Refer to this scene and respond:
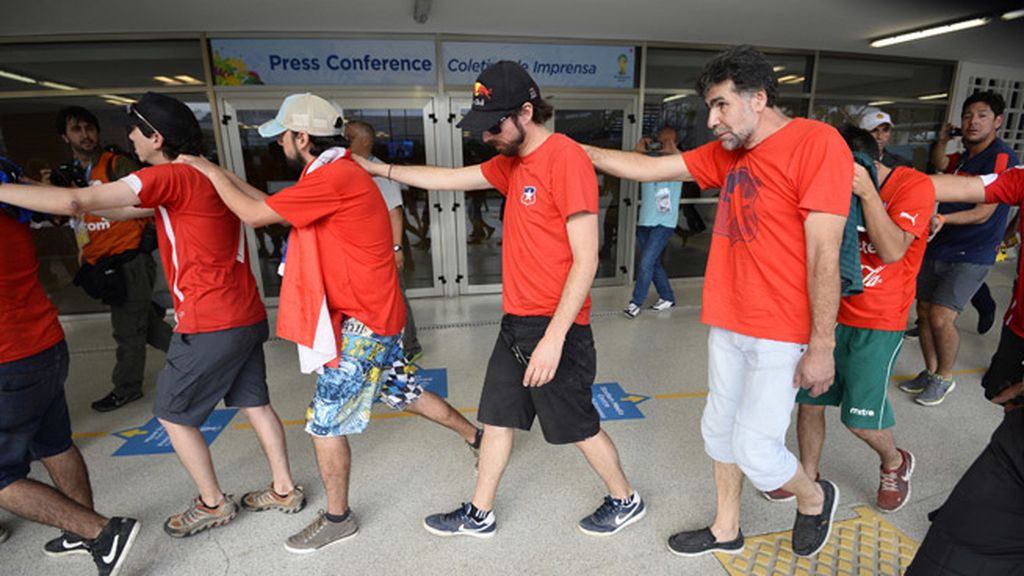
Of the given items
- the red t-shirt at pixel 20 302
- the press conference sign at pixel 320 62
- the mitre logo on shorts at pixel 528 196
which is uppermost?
the press conference sign at pixel 320 62

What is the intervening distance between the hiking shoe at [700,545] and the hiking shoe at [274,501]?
5.36ft

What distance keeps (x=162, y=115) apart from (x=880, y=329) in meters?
2.85

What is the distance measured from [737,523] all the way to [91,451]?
3.36 meters

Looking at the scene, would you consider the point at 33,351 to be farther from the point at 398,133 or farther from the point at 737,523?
the point at 398,133

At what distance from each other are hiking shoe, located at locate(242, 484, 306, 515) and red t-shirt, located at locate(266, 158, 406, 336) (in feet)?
3.12

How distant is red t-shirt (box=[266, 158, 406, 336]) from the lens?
1809 millimetres

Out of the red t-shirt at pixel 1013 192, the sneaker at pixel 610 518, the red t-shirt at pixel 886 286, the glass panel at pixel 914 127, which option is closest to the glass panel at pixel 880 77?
the glass panel at pixel 914 127

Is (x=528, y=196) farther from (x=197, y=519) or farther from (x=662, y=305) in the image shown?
(x=662, y=305)

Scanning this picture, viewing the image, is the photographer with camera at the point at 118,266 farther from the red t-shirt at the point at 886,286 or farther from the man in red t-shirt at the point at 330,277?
the red t-shirt at the point at 886,286

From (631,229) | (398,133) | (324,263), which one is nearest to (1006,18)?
(631,229)

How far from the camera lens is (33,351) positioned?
190 cm

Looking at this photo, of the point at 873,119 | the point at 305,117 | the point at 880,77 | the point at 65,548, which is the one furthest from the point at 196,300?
the point at 880,77

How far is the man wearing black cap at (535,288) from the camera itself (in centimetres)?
173

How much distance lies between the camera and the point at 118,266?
3365 millimetres
